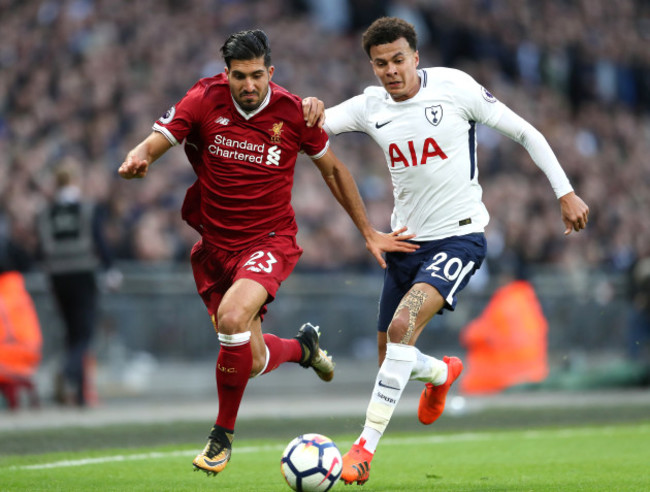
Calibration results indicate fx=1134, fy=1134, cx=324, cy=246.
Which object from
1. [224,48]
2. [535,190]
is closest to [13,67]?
[535,190]

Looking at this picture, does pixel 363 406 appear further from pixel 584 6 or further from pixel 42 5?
pixel 584 6

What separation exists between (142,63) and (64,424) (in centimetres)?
880

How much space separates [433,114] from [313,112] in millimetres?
827

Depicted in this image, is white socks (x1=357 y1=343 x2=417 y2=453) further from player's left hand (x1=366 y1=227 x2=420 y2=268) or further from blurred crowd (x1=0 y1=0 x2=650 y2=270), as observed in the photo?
blurred crowd (x1=0 y1=0 x2=650 y2=270)

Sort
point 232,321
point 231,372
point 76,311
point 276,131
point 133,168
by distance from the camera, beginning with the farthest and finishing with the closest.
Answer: point 76,311 < point 276,131 < point 231,372 < point 232,321 < point 133,168

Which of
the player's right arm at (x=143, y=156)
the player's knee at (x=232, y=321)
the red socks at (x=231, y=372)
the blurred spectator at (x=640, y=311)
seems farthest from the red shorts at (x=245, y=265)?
the blurred spectator at (x=640, y=311)

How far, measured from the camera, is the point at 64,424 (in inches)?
447

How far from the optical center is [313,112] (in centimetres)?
749

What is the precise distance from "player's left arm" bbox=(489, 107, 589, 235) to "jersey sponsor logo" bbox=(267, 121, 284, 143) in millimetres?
1491

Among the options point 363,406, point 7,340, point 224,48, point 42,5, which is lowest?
point 363,406

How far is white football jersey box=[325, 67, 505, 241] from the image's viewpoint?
7.67 meters

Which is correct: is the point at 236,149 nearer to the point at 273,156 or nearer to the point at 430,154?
the point at 273,156

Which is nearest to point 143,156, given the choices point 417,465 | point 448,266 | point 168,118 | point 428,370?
point 168,118

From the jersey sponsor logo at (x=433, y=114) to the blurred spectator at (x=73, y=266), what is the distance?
651 cm
